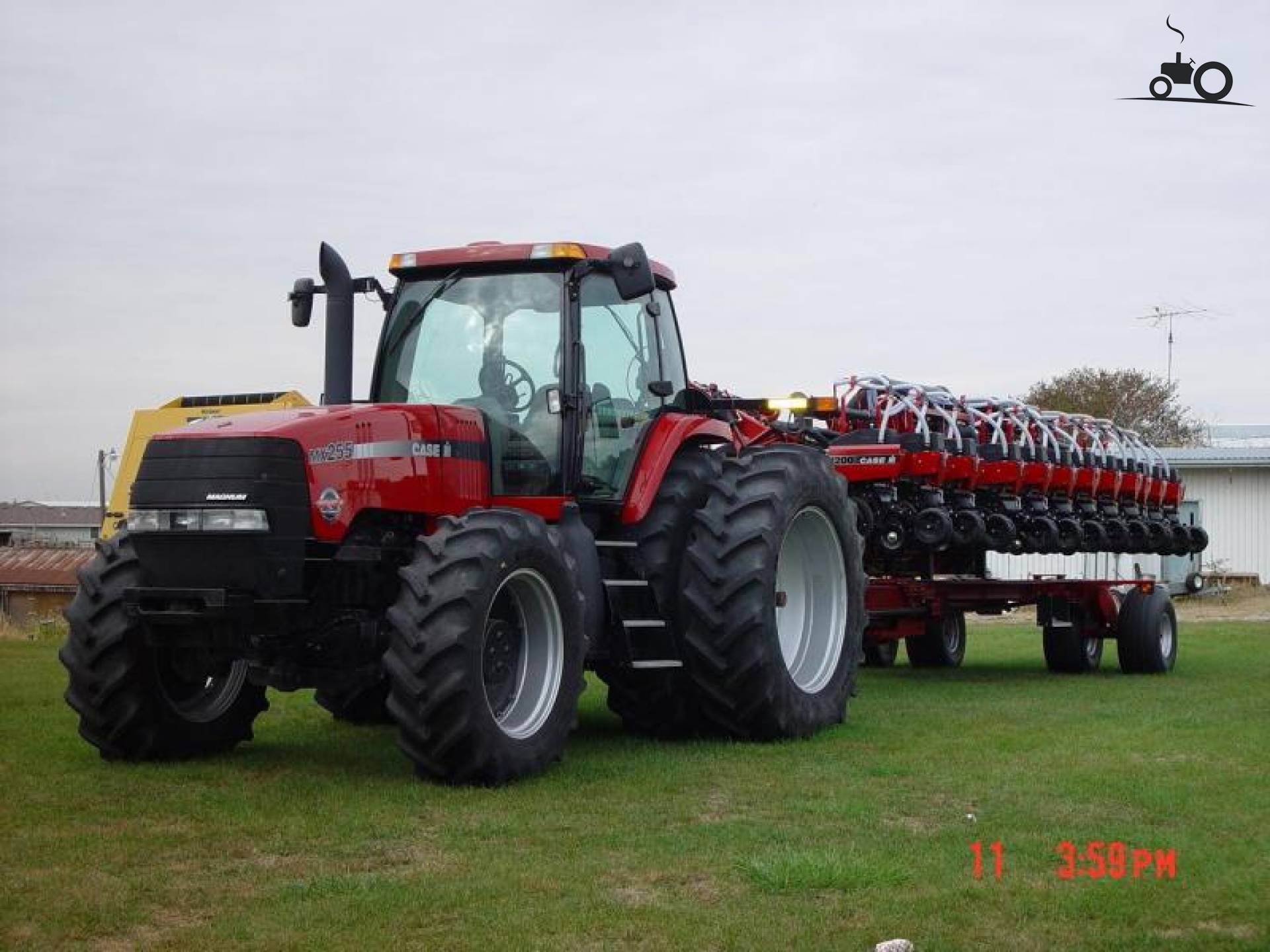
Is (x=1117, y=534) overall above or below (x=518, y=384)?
below

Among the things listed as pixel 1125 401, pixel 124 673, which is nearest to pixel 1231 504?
pixel 1125 401

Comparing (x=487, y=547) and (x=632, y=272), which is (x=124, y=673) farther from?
(x=632, y=272)

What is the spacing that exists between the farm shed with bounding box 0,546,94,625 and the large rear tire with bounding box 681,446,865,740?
60.4 ft

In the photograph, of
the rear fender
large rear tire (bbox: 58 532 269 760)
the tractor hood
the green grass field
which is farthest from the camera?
the rear fender

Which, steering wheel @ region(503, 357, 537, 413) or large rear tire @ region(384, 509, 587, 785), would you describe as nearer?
large rear tire @ region(384, 509, 587, 785)

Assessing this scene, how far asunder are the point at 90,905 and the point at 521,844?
174 centimetres

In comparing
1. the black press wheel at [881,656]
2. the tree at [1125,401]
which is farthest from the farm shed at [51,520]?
the black press wheel at [881,656]

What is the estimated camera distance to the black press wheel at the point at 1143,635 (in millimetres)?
15398

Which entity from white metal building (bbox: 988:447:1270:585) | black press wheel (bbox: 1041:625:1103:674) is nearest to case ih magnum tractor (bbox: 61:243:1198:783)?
black press wheel (bbox: 1041:625:1103:674)

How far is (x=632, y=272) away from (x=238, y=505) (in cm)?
251

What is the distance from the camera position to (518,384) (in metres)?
9.11

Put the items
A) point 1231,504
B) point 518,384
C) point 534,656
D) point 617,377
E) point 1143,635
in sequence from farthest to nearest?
point 1231,504
point 1143,635
point 617,377
point 518,384
point 534,656

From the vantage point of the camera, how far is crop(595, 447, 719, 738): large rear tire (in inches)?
368

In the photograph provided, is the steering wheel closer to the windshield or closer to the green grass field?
the windshield
